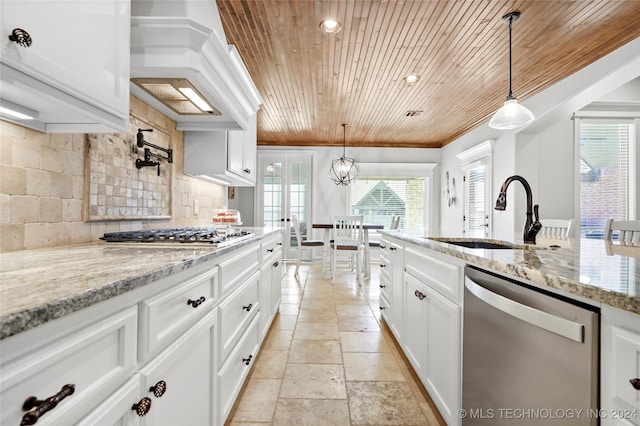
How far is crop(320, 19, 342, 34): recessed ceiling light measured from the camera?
90.0 inches

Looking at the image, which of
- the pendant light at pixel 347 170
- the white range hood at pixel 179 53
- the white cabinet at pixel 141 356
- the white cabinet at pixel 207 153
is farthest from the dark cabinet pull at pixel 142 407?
the pendant light at pixel 347 170

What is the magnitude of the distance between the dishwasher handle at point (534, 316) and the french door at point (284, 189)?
5447 mm

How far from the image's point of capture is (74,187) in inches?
53.5

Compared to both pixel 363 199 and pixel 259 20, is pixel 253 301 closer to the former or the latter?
pixel 259 20

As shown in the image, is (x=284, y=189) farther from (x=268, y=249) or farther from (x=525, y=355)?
(x=525, y=355)

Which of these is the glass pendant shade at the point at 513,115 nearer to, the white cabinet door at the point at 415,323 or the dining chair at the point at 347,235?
the white cabinet door at the point at 415,323

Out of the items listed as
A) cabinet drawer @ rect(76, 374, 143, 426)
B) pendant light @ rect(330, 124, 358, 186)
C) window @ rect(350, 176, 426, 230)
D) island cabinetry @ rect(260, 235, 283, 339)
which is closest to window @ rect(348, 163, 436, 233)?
window @ rect(350, 176, 426, 230)

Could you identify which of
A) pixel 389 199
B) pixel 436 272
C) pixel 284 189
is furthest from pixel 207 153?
pixel 389 199

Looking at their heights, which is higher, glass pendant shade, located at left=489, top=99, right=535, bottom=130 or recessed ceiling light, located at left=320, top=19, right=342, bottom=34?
recessed ceiling light, located at left=320, top=19, right=342, bottom=34

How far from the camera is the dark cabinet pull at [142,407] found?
70cm

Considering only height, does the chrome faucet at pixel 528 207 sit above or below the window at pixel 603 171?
below

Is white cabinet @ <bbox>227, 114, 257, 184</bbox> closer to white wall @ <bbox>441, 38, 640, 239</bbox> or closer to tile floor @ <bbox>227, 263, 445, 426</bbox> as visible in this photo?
tile floor @ <bbox>227, 263, 445, 426</bbox>

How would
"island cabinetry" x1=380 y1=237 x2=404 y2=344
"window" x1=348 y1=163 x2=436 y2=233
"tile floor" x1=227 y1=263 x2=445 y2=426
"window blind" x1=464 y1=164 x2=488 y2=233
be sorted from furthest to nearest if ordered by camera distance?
"window" x1=348 y1=163 x2=436 y2=233, "window blind" x1=464 y1=164 x2=488 y2=233, "island cabinetry" x1=380 y1=237 x2=404 y2=344, "tile floor" x1=227 y1=263 x2=445 y2=426

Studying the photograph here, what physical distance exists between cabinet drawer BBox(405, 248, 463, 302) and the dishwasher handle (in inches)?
8.3
